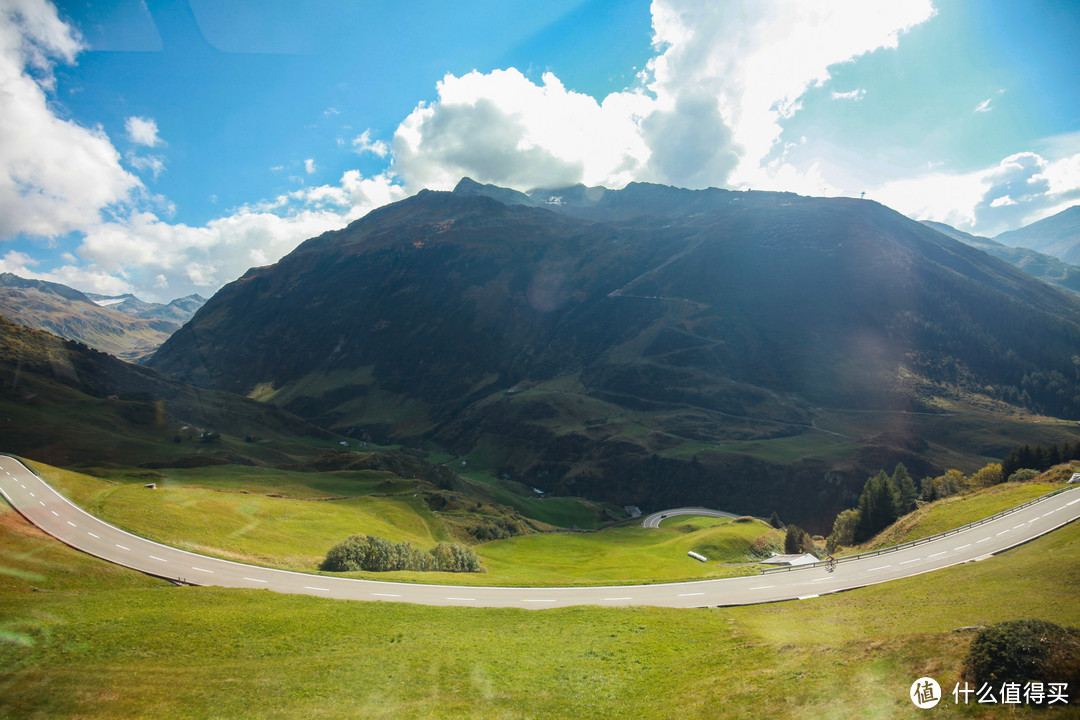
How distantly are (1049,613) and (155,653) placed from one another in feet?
112

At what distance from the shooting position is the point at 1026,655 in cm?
1133

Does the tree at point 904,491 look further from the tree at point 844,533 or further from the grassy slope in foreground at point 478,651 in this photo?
the grassy slope in foreground at point 478,651

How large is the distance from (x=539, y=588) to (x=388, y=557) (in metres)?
14.1

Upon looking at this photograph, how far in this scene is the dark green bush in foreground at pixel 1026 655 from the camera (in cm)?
1091

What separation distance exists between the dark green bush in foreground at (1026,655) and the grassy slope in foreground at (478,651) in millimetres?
851

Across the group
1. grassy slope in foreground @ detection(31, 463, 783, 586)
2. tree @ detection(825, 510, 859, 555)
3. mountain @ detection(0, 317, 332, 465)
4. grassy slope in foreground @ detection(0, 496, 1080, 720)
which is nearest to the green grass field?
tree @ detection(825, 510, 859, 555)

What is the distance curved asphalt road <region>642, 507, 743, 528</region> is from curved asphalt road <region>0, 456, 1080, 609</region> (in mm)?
77245

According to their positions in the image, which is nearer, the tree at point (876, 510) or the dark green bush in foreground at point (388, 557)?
the dark green bush in foreground at point (388, 557)

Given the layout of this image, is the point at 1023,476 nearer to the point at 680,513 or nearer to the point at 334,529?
the point at 680,513

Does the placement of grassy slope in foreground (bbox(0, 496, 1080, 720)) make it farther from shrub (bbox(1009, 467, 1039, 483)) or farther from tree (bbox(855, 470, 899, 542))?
shrub (bbox(1009, 467, 1039, 483))

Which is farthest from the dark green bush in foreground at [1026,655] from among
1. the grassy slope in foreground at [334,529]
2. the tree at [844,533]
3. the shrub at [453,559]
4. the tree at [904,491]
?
the tree at [904,491]

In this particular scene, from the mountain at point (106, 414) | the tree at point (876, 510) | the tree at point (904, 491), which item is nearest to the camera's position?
the tree at point (876, 510)

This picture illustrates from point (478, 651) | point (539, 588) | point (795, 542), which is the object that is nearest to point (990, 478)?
point (795, 542)

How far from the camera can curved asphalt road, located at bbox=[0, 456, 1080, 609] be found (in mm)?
32531
